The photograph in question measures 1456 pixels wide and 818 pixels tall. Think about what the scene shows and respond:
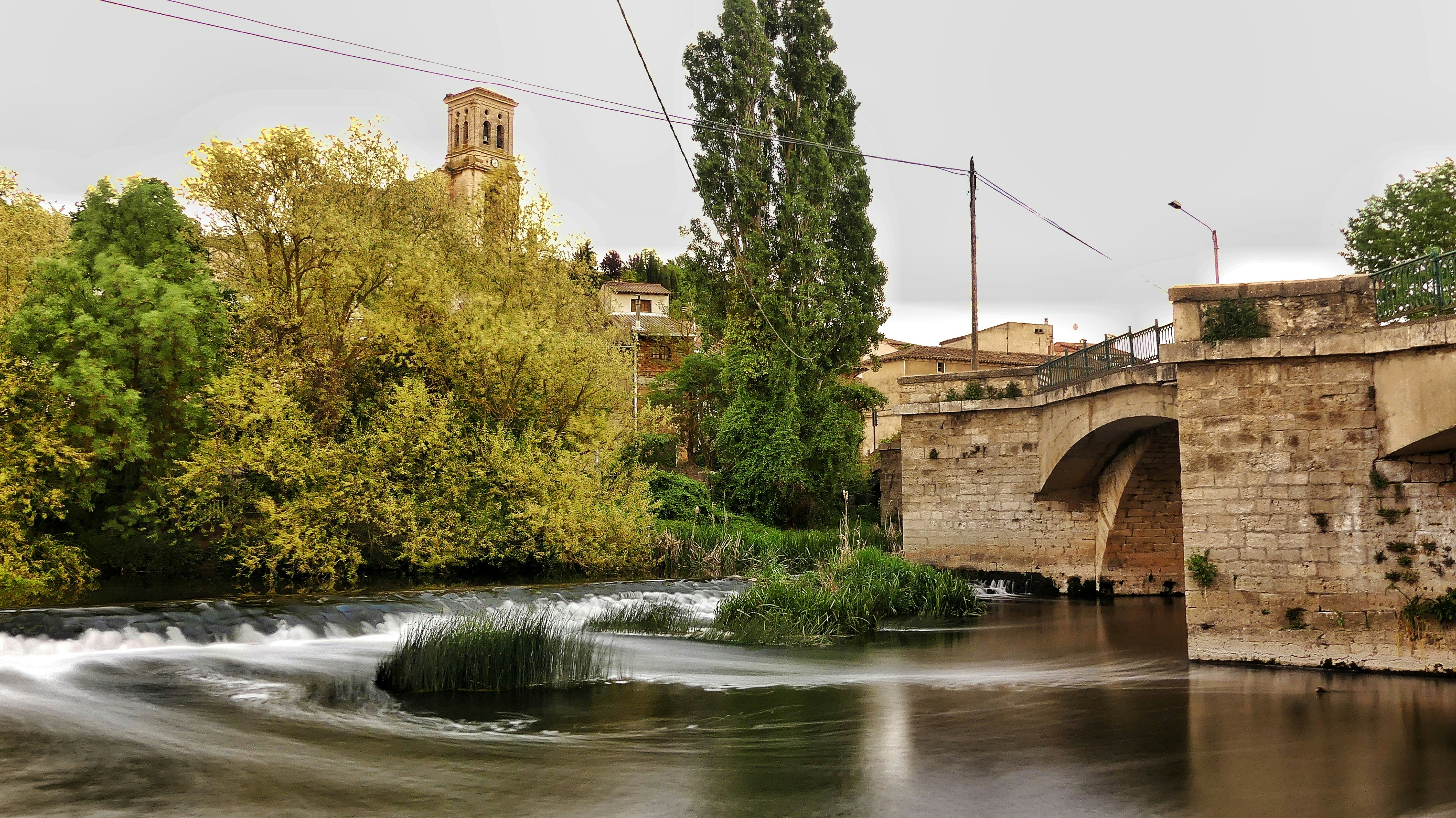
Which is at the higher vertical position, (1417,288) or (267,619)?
(1417,288)

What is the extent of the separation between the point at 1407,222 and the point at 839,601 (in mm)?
24648

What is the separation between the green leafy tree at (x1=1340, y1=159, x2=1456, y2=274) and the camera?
1100 inches

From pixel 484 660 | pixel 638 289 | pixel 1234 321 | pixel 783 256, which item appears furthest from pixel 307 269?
pixel 638 289

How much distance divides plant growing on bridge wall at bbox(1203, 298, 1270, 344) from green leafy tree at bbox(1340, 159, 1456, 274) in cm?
1959

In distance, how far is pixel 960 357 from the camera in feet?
148

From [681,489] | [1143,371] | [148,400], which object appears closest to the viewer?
[1143,371]

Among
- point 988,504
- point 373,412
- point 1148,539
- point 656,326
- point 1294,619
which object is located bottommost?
point 1294,619

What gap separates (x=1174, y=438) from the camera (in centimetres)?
1839

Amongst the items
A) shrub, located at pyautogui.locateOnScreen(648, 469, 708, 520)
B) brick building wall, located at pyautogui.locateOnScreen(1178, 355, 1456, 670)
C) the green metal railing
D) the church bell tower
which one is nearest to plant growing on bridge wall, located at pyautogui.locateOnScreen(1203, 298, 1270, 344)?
brick building wall, located at pyautogui.locateOnScreen(1178, 355, 1456, 670)

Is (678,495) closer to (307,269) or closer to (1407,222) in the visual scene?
(307,269)

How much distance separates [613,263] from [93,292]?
60575 mm

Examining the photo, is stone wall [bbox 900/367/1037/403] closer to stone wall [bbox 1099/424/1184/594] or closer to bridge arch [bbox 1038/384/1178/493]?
bridge arch [bbox 1038/384/1178/493]

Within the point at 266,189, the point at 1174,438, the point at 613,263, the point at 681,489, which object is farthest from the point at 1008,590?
the point at 613,263

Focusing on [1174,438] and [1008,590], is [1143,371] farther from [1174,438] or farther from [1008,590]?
[1008,590]
